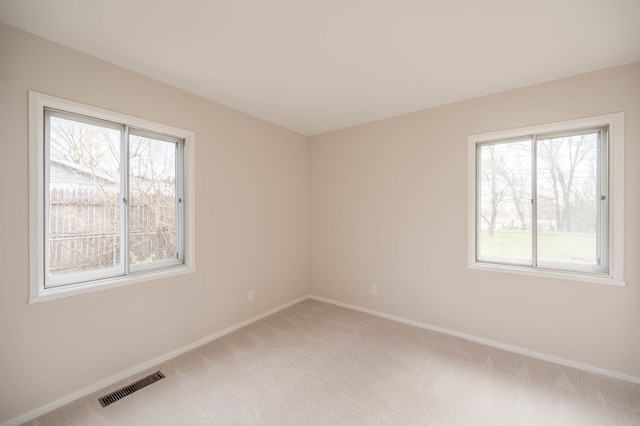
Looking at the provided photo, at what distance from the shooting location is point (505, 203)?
109 inches

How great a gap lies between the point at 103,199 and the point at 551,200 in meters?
4.03

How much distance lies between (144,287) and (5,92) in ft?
5.37

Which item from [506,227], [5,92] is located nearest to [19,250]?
[5,92]

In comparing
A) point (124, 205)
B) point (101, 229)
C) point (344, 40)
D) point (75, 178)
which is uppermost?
point (344, 40)

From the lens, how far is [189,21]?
1697 mm

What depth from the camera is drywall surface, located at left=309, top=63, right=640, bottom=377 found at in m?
2.22

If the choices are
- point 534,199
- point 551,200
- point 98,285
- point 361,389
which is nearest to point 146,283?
point 98,285

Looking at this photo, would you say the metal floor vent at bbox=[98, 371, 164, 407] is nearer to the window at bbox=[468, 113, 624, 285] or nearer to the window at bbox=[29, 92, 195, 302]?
the window at bbox=[29, 92, 195, 302]

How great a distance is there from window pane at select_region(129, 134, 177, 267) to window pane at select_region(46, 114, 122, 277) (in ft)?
0.41

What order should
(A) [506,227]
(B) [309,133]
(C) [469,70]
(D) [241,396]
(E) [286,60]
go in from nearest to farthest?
(D) [241,396]
(E) [286,60]
(C) [469,70]
(A) [506,227]
(B) [309,133]

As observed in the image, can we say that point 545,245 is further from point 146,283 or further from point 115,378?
point 115,378

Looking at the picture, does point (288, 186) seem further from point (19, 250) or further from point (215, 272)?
point (19, 250)

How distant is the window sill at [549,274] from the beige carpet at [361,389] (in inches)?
30.9

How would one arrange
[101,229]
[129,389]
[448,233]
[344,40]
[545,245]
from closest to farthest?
1. [344,40]
2. [129,389]
3. [101,229]
4. [545,245]
5. [448,233]
